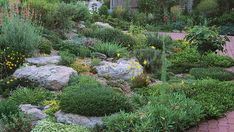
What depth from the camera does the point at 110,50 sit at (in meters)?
10.4

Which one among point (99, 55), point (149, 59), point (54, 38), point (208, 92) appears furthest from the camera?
point (54, 38)

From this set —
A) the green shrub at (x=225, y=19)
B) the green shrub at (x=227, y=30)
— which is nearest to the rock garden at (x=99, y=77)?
the green shrub at (x=227, y=30)

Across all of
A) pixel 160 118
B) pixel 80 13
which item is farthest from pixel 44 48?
pixel 160 118

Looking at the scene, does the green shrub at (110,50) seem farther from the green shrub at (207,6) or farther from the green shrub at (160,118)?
the green shrub at (207,6)

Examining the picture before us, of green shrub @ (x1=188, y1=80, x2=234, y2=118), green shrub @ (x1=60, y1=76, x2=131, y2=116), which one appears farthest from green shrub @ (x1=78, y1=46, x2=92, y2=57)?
green shrub @ (x1=60, y1=76, x2=131, y2=116)

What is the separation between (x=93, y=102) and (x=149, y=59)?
3955mm

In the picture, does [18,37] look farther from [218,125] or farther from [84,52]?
[218,125]

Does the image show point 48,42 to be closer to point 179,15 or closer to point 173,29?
point 173,29

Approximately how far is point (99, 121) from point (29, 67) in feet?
8.85

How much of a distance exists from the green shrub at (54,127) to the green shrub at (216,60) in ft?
17.6

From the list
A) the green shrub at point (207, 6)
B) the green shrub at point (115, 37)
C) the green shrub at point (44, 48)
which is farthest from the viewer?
the green shrub at point (207, 6)

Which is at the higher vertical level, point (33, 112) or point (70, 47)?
point (70, 47)

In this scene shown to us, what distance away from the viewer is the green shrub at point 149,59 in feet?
32.2

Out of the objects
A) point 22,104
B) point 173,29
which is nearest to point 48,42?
point 22,104
